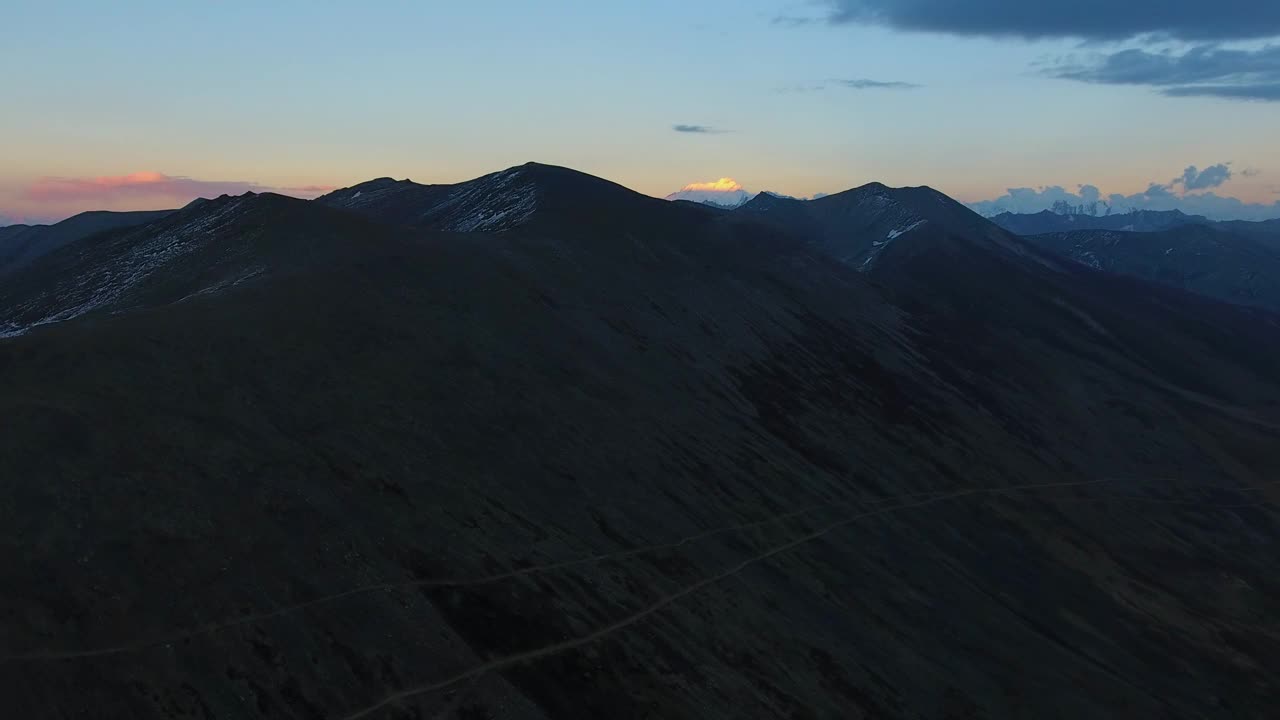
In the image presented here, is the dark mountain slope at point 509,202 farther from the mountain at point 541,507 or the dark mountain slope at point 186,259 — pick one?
the dark mountain slope at point 186,259

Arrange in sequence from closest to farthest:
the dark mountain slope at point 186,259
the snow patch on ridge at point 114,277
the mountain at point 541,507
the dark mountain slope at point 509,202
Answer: the mountain at point 541,507 → the dark mountain slope at point 186,259 → the snow patch on ridge at point 114,277 → the dark mountain slope at point 509,202

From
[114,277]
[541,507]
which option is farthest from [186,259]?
[541,507]

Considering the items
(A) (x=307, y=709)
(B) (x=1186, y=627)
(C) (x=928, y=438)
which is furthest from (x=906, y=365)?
(A) (x=307, y=709)

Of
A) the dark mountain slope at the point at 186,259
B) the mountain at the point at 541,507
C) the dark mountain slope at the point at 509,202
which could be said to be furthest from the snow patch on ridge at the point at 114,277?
the dark mountain slope at the point at 509,202

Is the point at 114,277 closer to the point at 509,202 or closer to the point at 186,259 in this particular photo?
the point at 186,259

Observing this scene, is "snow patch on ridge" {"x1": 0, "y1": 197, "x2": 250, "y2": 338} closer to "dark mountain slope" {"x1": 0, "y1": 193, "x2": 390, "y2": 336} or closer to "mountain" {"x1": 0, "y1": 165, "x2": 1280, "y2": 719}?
"dark mountain slope" {"x1": 0, "y1": 193, "x2": 390, "y2": 336}

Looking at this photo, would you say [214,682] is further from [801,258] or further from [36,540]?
[801,258]

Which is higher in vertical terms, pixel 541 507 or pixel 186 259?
pixel 186 259

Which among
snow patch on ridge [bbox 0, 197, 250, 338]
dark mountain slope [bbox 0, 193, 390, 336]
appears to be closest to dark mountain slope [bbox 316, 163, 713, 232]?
dark mountain slope [bbox 0, 193, 390, 336]

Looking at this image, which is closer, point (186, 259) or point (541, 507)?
point (541, 507)
